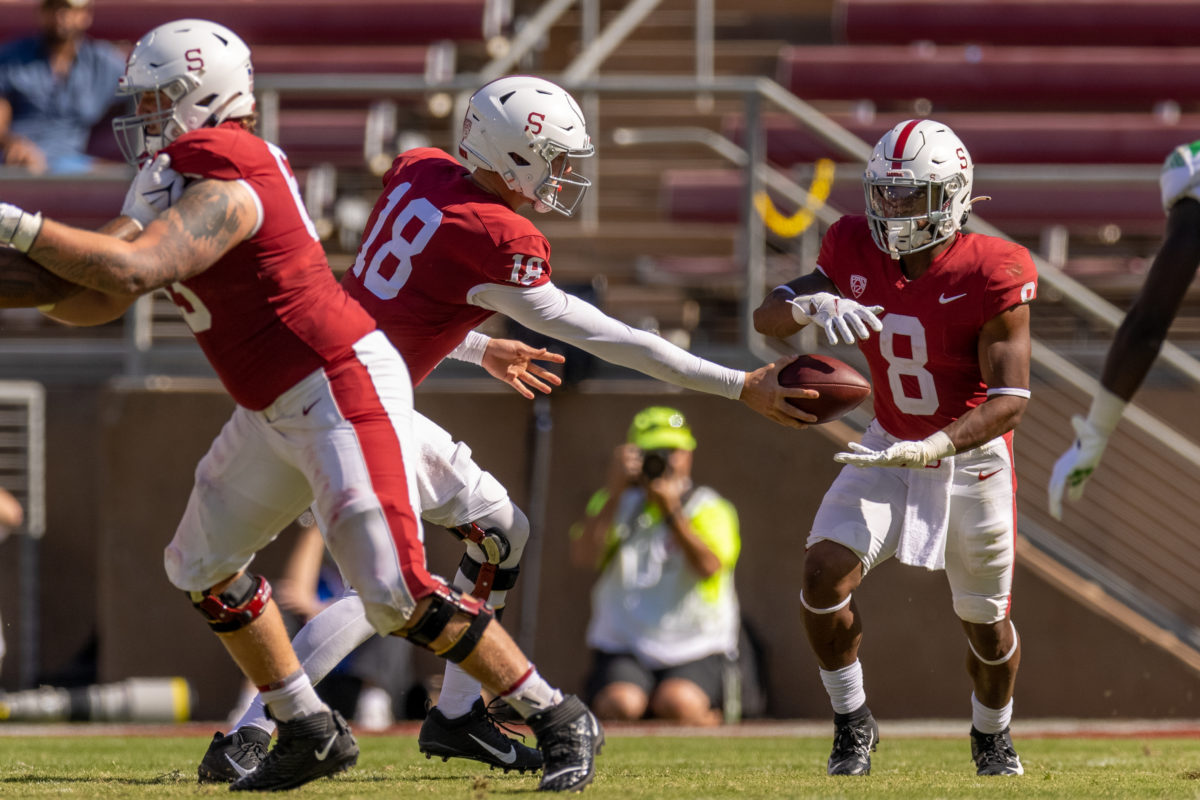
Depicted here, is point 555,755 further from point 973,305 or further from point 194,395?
point 194,395

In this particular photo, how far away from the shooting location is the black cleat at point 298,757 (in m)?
3.96

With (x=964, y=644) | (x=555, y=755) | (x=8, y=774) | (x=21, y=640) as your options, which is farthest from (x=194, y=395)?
(x=555, y=755)

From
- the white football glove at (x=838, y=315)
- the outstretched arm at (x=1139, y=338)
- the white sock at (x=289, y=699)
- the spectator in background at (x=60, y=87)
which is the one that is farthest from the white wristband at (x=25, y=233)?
the spectator in background at (x=60, y=87)

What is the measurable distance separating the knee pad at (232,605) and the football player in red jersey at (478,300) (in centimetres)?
56

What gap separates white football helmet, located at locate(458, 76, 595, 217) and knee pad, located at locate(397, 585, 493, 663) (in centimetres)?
128

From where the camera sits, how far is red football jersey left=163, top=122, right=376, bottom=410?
12.2 feet

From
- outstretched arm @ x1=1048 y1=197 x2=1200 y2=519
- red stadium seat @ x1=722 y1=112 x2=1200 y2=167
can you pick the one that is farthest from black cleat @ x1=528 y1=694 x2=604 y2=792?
red stadium seat @ x1=722 y1=112 x2=1200 y2=167

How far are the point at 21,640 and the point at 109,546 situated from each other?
739mm

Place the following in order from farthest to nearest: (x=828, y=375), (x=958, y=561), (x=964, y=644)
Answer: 1. (x=964, y=644)
2. (x=958, y=561)
3. (x=828, y=375)

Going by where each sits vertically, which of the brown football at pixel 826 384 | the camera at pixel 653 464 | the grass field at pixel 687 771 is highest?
the brown football at pixel 826 384

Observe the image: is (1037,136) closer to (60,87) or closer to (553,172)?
(60,87)

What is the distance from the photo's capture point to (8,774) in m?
4.64

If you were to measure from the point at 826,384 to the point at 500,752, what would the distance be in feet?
4.68

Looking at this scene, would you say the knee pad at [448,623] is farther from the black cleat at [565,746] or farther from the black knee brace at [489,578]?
the black knee brace at [489,578]
